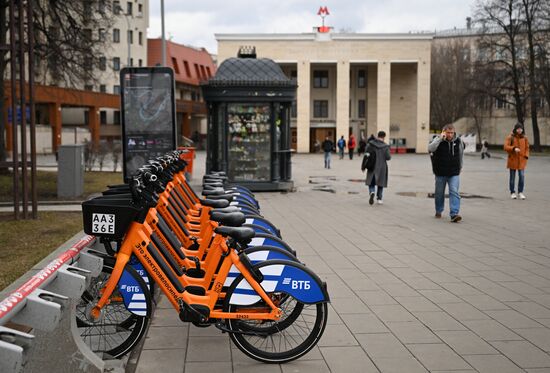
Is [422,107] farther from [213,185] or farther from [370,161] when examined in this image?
[213,185]

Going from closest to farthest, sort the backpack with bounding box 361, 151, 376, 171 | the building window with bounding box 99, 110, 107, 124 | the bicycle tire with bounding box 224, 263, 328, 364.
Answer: the bicycle tire with bounding box 224, 263, 328, 364
the backpack with bounding box 361, 151, 376, 171
the building window with bounding box 99, 110, 107, 124

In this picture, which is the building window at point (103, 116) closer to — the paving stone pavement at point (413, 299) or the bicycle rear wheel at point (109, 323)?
the paving stone pavement at point (413, 299)

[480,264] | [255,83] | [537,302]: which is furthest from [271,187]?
[537,302]

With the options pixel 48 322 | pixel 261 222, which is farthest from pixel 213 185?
pixel 48 322

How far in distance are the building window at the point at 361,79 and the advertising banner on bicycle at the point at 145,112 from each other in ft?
165

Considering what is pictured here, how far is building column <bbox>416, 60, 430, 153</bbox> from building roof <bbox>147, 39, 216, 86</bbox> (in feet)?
70.4

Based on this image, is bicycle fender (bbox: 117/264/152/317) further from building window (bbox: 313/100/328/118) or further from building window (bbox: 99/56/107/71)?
building window (bbox: 313/100/328/118)

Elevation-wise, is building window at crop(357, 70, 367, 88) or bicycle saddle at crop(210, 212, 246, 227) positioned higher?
building window at crop(357, 70, 367, 88)

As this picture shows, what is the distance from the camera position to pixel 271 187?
17.7m

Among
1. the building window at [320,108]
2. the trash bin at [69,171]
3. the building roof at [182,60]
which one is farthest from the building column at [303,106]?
the trash bin at [69,171]

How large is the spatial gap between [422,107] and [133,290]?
55.5m

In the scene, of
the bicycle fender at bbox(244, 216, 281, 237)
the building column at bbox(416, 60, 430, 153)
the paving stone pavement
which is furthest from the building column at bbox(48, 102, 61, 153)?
the bicycle fender at bbox(244, 216, 281, 237)

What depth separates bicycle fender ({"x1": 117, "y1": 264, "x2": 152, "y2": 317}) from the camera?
14.7 feet

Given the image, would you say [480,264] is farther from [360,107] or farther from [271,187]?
[360,107]
